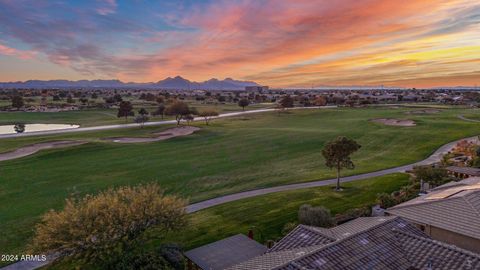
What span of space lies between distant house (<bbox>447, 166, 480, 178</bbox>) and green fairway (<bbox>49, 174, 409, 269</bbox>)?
6063mm

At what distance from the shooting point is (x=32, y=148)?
52.0 meters

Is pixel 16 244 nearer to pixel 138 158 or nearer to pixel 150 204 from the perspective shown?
pixel 150 204

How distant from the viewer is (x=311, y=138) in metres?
60.7

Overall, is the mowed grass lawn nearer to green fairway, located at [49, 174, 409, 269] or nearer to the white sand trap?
the white sand trap

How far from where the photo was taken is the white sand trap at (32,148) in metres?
47.0

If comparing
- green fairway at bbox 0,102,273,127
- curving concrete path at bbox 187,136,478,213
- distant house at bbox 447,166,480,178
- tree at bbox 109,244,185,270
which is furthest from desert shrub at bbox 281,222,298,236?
green fairway at bbox 0,102,273,127

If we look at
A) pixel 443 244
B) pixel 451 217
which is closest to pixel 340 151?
pixel 451 217

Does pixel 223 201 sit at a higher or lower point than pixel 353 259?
lower

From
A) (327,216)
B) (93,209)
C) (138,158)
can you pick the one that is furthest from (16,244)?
(138,158)

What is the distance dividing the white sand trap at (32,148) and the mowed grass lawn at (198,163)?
3.44 m

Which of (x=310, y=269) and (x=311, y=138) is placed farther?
(x=311, y=138)

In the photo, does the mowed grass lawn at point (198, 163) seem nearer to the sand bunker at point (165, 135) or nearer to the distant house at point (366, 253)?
the sand bunker at point (165, 135)

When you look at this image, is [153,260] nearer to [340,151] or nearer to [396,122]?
[340,151]

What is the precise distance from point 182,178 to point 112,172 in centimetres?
891
